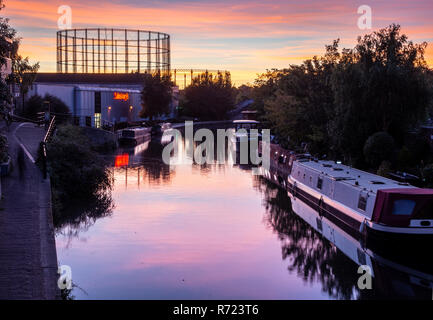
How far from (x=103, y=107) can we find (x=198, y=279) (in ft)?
235

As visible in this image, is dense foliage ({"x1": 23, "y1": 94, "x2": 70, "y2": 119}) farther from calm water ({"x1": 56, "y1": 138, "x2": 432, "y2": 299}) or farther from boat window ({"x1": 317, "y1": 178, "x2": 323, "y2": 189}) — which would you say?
boat window ({"x1": 317, "y1": 178, "x2": 323, "y2": 189})

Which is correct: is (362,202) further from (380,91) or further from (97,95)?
(97,95)

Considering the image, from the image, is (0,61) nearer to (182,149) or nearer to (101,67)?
(182,149)

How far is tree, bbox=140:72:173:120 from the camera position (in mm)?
105750

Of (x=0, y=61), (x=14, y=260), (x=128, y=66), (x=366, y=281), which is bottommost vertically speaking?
(x=366, y=281)

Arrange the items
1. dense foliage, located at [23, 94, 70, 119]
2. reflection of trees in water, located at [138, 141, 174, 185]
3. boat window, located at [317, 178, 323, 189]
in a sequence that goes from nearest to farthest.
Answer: boat window, located at [317, 178, 323, 189], reflection of trees in water, located at [138, 141, 174, 185], dense foliage, located at [23, 94, 70, 119]

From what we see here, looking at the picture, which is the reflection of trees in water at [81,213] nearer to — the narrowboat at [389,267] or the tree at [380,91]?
the narrowboat at [389,267]

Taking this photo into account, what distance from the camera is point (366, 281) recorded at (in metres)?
20.8

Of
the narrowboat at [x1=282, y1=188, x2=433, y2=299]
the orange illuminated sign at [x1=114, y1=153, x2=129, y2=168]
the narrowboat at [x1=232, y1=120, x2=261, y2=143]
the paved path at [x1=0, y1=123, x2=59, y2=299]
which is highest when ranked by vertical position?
the narrowboat at [x1=232, y1=120, x2=261, y2=143]

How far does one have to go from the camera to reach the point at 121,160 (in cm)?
5688

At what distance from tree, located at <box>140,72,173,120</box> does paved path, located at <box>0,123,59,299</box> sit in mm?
73791

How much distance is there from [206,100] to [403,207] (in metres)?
128

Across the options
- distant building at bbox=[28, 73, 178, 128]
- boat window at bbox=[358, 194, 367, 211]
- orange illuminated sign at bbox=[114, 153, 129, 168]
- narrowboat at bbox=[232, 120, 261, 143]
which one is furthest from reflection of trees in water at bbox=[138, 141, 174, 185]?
boat window at bbox=[358, 194, 367, 211]

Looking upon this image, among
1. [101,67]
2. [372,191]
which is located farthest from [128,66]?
[372,191]
